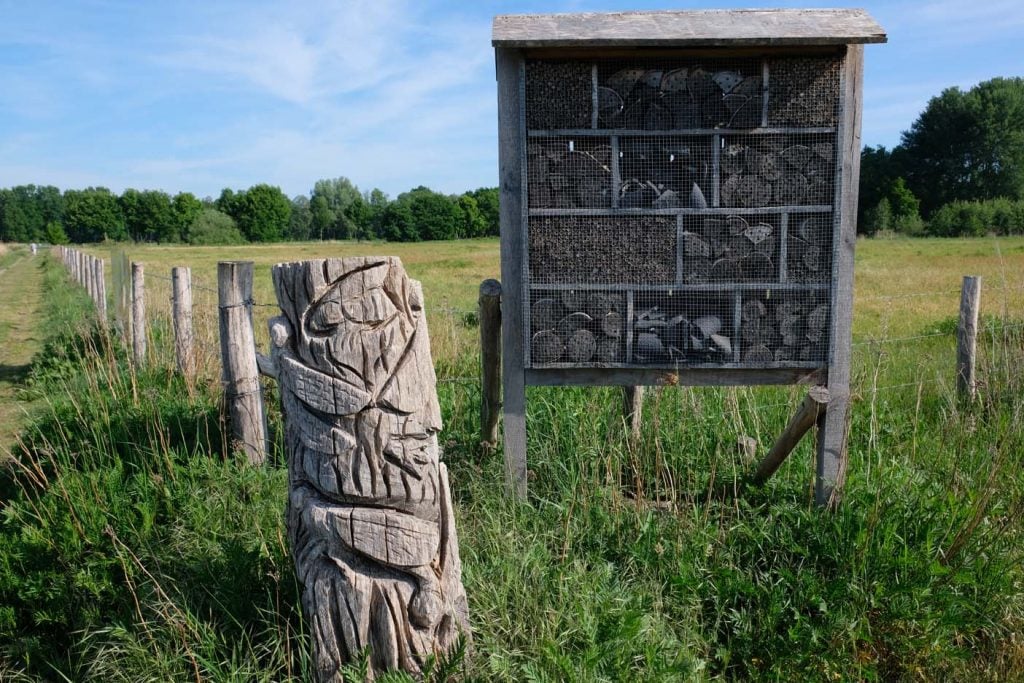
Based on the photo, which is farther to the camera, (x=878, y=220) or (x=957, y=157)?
(x=957, y=157)

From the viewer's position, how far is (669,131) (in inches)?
161

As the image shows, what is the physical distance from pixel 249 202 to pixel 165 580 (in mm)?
114529

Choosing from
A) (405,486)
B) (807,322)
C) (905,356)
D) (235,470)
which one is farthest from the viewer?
(905,356)

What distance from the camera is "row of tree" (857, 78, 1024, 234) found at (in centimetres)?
6109

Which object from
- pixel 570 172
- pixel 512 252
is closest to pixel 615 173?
pixel 570 172

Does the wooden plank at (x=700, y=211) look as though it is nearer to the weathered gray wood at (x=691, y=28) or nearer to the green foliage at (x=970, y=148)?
the weathered gray wood at (x=691, y=28)

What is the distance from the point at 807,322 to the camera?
14.1 ft

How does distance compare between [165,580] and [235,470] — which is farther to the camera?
[235,470]

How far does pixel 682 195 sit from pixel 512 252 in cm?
100

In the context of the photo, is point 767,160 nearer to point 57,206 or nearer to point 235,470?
point 235,470

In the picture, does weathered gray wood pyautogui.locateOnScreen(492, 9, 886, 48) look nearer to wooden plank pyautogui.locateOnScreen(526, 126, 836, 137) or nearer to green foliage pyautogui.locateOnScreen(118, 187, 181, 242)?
wooden plank pyautogui.locateOnScreen(526, 126, 836, 137)

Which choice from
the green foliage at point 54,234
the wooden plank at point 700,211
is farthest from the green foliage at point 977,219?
the green foliage at point 54,234

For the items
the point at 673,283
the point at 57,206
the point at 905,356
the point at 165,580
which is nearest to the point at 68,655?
the point at 165,580

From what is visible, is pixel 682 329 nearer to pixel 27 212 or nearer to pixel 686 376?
pixel 686 376
